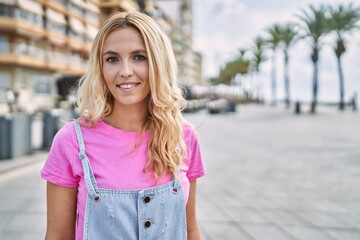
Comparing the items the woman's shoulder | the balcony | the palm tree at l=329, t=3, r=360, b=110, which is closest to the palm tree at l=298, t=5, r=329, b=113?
the palm tree at l=329, t=3, r=360, b=110

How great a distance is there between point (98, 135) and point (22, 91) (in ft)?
113

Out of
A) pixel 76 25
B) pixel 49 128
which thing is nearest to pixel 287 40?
pixel 76 25

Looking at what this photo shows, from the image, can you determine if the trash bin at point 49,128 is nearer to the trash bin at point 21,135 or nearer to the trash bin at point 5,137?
the trash bin at point 21,135

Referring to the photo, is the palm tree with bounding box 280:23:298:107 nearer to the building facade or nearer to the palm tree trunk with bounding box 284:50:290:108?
the palm tree trunk with bounding box 284:50:290:108

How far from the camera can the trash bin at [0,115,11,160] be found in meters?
7.64

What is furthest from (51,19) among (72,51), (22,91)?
(22,91)

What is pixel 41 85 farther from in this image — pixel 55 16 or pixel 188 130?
pixel 188 130

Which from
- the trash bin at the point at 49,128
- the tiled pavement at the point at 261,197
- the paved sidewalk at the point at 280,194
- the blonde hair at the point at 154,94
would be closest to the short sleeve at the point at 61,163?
the blonde hair at the point at 154,94

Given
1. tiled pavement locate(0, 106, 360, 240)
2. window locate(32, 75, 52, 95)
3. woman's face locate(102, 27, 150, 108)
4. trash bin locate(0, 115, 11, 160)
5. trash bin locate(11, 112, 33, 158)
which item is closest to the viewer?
woman's face locate(102, 27, 150, 108)

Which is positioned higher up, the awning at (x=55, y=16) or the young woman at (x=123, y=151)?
the awning at (x=55, y=16)

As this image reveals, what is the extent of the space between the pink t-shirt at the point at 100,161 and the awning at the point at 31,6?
34454mm

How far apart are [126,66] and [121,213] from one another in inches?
24.2

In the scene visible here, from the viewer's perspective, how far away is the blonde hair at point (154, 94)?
5.47 ft

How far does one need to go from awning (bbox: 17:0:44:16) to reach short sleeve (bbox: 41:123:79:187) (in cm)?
3447
